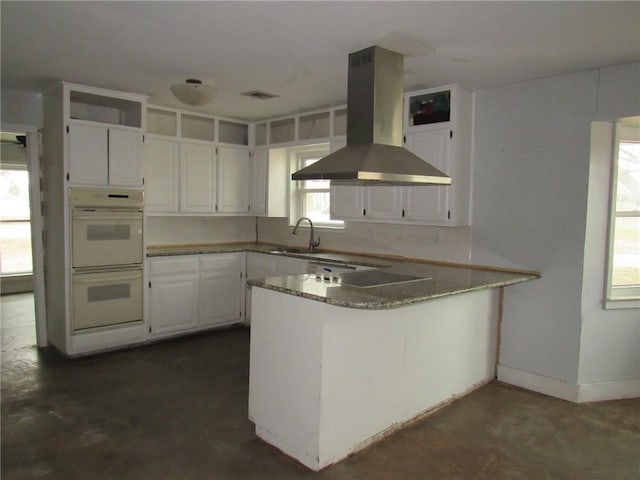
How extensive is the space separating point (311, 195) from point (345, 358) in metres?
3.16

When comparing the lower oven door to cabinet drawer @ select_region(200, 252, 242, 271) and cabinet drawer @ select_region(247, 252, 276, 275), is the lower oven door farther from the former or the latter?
cabinet drawer @ select_region(247, 252, 276, 275)

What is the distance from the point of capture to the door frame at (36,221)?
13.8 feet

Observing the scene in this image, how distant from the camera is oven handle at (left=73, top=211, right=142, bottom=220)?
393 centimetres

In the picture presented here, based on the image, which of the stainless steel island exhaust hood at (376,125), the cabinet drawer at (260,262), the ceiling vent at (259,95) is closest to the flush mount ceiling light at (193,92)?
the ceiling vent at (259,95)

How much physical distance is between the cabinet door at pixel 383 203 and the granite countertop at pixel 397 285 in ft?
1.42

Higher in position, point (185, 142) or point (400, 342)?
point (185, 142)

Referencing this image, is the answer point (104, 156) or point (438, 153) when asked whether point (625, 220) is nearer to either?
point (438, 153)

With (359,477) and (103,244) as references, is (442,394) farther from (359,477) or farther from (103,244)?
(103,244)

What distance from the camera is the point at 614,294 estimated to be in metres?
3.37

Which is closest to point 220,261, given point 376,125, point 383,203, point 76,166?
point 76,166

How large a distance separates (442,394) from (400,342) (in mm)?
690

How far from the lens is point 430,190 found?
3756 millimetres

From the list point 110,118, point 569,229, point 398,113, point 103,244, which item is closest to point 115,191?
point 103,244

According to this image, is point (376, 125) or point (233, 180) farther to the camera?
point (233, 180)
